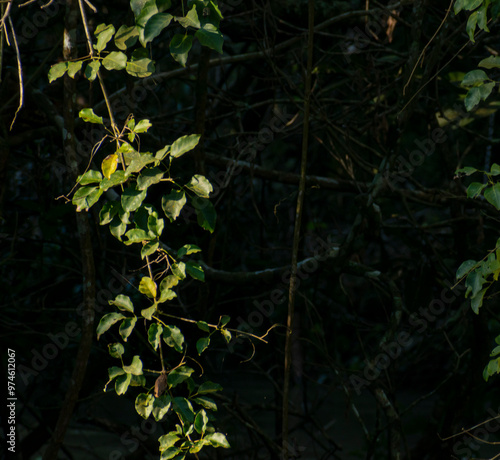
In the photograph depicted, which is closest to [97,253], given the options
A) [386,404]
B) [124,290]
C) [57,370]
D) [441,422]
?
[124,290]

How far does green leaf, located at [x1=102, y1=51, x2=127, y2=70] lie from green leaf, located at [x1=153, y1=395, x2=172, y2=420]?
961 mm

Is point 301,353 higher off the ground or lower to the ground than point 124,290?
lower

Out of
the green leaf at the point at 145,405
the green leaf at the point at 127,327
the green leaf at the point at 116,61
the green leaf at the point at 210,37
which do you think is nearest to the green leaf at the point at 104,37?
the green leaf at the point at 116,61

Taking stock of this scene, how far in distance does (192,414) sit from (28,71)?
3043 mm

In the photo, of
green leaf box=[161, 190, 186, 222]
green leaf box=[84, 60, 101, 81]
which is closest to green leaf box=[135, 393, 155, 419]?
green leaf box=[161, 190, 186, 222]

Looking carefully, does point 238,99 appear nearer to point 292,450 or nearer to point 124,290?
point 124,290

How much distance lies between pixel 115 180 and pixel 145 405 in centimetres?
68

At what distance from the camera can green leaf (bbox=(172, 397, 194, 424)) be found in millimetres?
1841

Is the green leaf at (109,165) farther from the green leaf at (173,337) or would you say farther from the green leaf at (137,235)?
the green leaf at (173,337)

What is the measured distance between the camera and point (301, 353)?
4.83 metres

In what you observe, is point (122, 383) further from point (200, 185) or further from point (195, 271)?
point (200, 185)

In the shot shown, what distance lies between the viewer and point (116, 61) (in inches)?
69.6

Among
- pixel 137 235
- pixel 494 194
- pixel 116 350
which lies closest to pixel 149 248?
pixel 137 235

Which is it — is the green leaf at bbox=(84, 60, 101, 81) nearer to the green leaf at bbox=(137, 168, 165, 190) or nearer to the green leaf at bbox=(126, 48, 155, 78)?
the green leaf at bbox=(126, 48, 155, 78)
